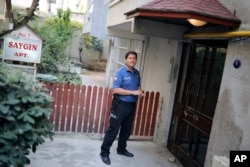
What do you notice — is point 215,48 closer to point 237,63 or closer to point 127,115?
point 237,63

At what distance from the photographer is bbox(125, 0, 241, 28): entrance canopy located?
13.3ft

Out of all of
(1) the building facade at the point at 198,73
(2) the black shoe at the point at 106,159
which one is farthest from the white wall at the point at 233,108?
(2) the black shoe at the point at 106,159

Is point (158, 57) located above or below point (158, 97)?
above

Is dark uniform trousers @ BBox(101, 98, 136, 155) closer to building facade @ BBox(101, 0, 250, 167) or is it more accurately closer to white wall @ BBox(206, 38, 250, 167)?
building facade @ BBox(101, 0, 250, 167)

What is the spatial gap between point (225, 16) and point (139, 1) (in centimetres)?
229

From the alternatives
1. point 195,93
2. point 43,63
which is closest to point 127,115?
point 195,93

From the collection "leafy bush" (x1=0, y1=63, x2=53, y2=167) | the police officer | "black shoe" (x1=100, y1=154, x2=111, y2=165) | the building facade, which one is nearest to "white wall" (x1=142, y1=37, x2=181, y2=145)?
the building facade

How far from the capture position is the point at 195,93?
546 cm

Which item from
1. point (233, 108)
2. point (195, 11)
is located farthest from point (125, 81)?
point (233, 108)

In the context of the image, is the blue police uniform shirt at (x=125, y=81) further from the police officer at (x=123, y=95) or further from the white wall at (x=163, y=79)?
the white wall at (x=163, y=79)

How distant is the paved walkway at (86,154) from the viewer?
5121 mm

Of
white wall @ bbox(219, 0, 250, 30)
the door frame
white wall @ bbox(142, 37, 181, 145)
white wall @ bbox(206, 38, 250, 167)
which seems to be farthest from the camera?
white wall @ bbox(142, 37, 181, 145)

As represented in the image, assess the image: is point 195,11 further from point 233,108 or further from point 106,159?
point 106,159

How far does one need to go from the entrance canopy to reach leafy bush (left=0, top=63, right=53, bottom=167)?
2050 millimetres
